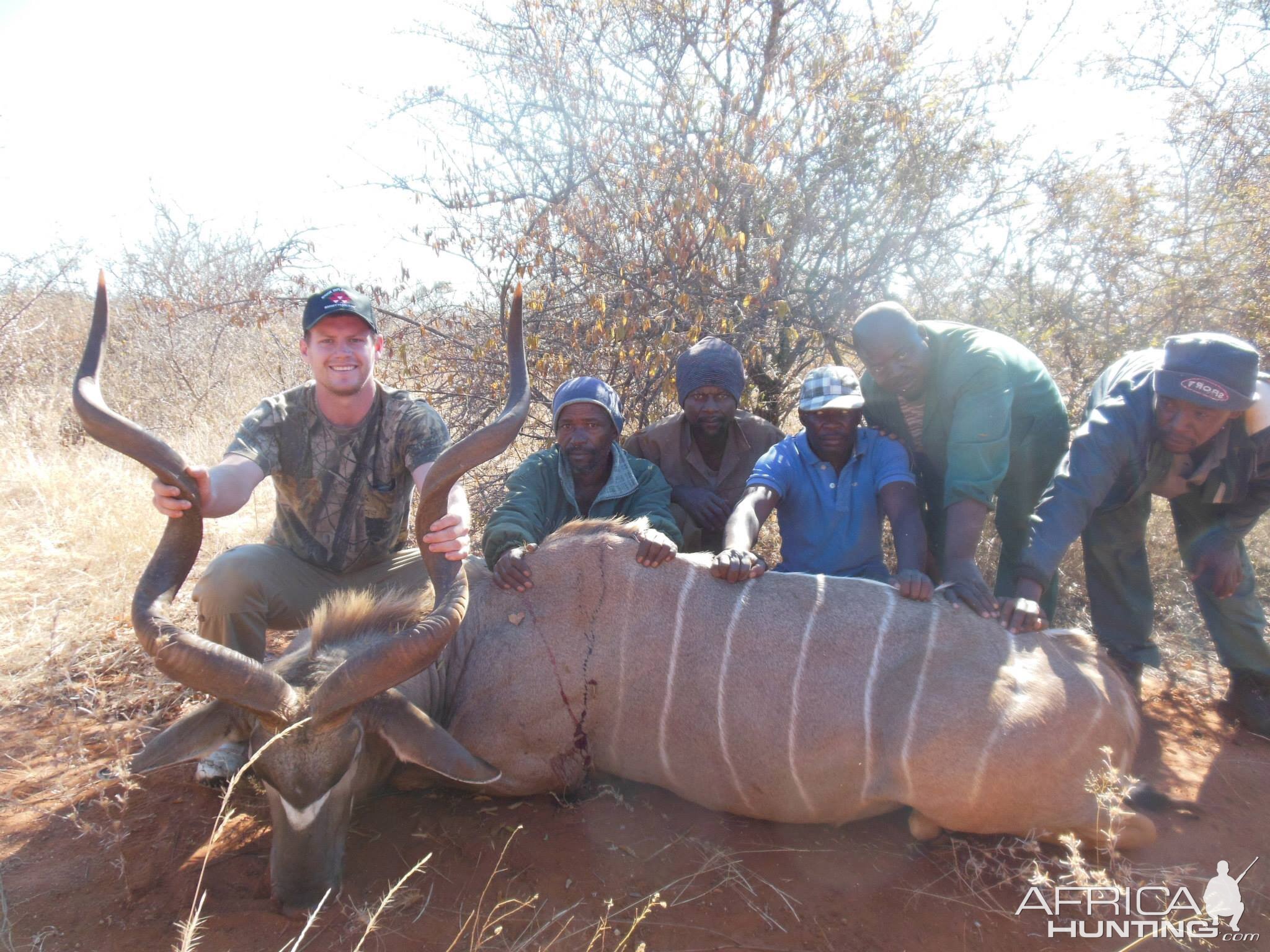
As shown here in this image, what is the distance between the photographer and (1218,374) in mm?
2980

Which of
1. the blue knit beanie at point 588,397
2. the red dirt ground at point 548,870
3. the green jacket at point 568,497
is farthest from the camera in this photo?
the blue knit beanie at point 588,397

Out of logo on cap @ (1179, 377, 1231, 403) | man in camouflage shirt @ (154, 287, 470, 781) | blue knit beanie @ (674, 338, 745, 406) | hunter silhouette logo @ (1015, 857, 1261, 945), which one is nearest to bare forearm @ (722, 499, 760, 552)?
blue knit beanie @ (674, 338, 745, 406)

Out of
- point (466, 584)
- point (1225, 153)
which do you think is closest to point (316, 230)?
point (466, 584)

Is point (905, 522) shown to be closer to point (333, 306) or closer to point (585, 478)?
point (585, 478)

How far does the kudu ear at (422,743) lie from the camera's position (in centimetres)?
245

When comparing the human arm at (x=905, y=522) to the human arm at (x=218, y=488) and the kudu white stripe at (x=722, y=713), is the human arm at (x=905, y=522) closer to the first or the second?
the kudu white stripe at (x=722, y=713)

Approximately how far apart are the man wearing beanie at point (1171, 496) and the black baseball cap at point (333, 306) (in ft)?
9.04

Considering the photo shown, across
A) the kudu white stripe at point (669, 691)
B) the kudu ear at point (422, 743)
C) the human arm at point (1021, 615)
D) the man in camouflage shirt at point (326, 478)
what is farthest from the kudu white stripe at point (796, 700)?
the man in camouflage shirt at point (326, 478)

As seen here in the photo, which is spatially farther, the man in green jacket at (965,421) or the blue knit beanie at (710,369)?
the blue knit beanie at (710,369)

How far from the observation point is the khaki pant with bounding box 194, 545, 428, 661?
316 cm

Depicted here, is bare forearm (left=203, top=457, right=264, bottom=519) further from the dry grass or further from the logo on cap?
the logo on cap

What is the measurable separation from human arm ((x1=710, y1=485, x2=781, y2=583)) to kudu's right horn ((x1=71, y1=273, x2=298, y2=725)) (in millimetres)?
1484

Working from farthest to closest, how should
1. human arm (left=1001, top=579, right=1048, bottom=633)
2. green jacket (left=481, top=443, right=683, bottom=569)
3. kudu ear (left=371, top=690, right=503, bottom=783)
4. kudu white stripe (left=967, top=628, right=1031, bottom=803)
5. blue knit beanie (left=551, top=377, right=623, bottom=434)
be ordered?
1. blue knit beanie (left=551, top=377, right=623, bottom=434)
2. green jacket (left=481, top=443, right=683, bottom=569)
3. human arm (left=1001, top=579, right=1048, bottom=633)
4. kudu white stripe (left=967, top=628, right=1031, bottom=803)
5. kudu ear (left=371, top=690, right=503, bottom=783)

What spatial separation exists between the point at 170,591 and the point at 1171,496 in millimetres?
4005
